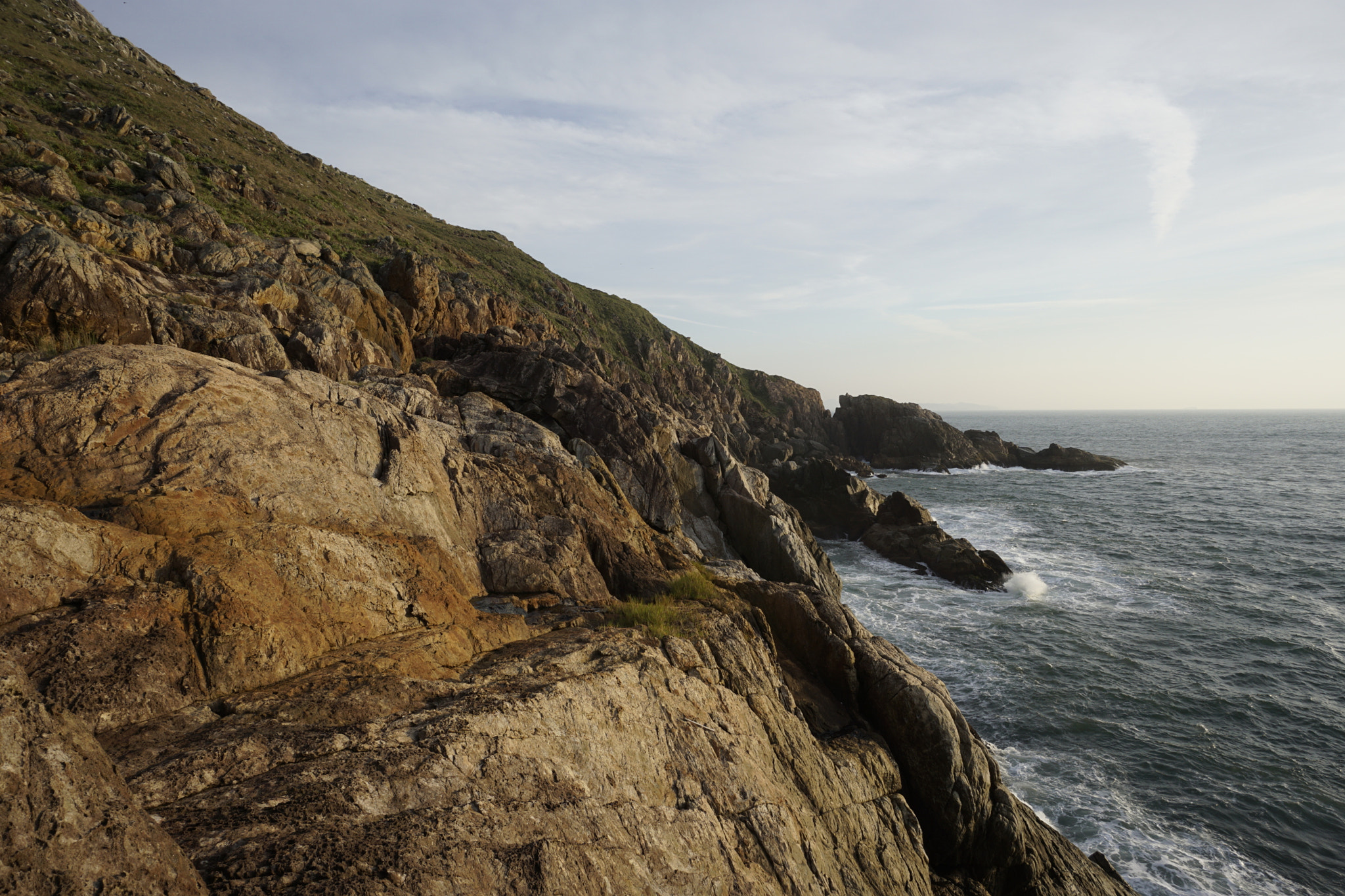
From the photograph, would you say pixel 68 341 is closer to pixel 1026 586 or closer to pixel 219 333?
pixel 219 333

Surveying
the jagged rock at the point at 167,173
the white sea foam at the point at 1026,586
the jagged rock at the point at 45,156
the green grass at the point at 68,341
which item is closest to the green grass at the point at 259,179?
the jagged rock at the point at 45,156

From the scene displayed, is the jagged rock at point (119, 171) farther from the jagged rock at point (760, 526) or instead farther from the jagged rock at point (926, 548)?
the jagged rock at point (926, 548)

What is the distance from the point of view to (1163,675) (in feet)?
81.0

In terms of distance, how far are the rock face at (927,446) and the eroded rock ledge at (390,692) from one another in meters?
82.3

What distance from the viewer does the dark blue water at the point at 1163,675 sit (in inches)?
659

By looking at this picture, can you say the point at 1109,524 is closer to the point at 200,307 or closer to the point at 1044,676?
the point at 1044,676

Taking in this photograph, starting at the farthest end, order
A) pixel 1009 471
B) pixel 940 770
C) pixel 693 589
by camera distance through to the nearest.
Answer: pixel 1009 471, pixel 693 589, pixel 940 770

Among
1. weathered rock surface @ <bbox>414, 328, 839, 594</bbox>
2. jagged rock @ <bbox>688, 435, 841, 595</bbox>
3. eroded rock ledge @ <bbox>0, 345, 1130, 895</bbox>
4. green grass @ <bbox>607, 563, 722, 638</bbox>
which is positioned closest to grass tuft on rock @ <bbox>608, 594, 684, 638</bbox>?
green grass @ <bbox>607, 563, 722, 638</bbox>

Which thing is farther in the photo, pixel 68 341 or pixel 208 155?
pixel 208 155

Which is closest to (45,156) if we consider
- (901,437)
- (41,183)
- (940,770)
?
(41,183)

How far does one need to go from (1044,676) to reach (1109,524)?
1332 inches

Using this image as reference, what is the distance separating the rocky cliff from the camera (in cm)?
509

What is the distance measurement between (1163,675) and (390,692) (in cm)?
3020

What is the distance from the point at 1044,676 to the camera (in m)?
24.6
